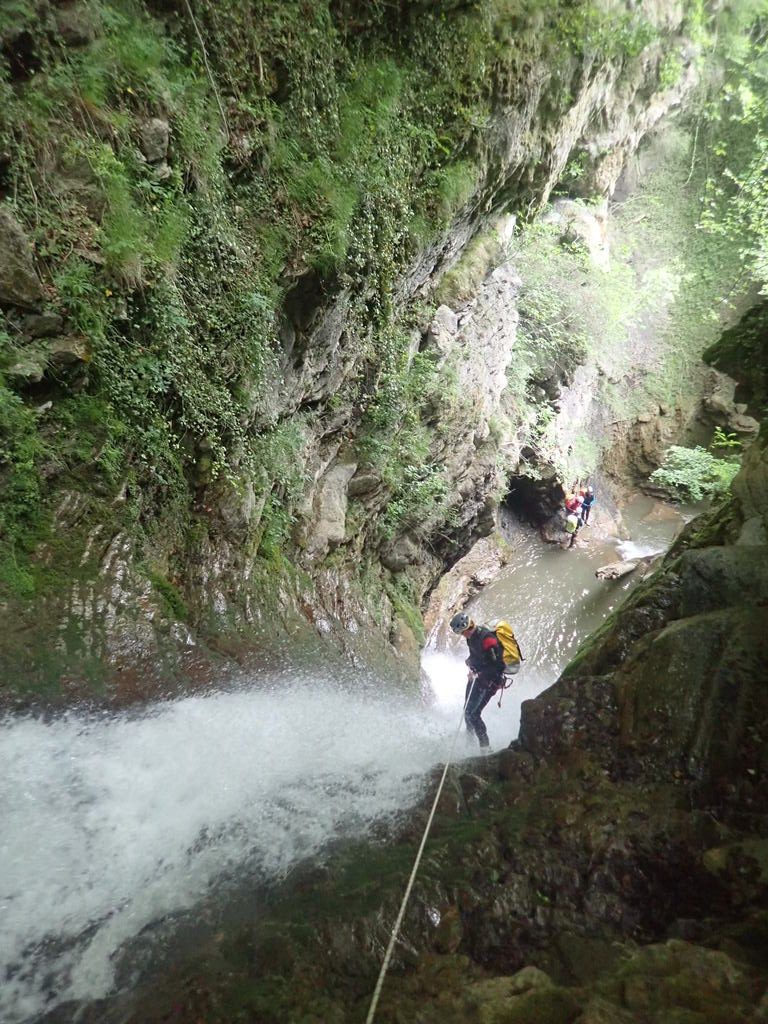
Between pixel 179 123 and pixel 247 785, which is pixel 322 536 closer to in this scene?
pixel 247 785

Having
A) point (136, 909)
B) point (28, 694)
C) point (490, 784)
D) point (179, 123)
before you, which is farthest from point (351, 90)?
point (136, 909)

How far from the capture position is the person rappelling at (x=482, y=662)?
702 centimetres

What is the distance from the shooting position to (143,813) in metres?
3.44

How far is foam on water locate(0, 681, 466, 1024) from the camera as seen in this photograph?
2.64 m

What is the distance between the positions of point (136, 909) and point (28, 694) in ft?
5.77

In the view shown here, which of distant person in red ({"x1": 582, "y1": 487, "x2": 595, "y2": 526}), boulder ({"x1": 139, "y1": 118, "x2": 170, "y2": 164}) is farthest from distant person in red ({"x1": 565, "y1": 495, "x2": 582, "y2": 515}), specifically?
boulder ({"x1": 139, "y1": 118, "x2": 170, "y2": 164})

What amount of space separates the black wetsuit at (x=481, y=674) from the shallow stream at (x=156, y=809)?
145cm

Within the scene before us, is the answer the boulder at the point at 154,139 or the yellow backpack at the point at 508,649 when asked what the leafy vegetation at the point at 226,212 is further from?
the yellow backpack at the point at 508,649

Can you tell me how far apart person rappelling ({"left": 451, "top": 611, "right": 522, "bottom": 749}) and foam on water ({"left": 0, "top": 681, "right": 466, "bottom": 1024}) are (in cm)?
237

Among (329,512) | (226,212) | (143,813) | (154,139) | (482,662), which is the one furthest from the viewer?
(329,512)

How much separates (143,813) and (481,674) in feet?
16.1

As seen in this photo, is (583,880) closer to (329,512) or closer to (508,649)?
(508,649)

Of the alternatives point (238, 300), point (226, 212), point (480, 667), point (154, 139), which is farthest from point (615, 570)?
point (154, 139)

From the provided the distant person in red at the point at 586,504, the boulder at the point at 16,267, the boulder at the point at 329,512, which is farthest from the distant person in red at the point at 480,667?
the distant person in red at the point at 586,504
